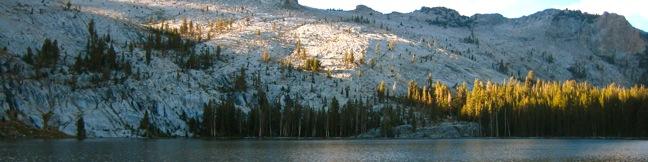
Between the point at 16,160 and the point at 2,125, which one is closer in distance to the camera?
the point at 16,160

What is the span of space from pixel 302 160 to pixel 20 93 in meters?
120

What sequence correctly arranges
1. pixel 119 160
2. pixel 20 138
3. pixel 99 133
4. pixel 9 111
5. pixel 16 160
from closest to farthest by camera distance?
pixel 16 160, pixel 119 160, pixel 20 138, pixel 9 111, pixel 99 133

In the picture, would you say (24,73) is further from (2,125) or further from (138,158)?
(138,158)

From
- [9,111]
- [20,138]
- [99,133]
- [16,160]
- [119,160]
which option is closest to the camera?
[16,160]

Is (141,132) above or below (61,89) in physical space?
below

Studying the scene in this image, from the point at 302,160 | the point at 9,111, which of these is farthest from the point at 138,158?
the point at 9,111

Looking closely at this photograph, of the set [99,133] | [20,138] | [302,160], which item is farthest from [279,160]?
[99,133]

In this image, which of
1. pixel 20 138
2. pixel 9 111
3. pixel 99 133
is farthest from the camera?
pixel 99 133

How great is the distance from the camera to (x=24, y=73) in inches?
7648

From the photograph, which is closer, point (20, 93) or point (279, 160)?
point (279, 160)

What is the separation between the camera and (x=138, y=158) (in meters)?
89.6

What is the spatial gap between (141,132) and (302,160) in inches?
4548

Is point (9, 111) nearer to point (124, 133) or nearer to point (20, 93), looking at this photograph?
point (20, 93)

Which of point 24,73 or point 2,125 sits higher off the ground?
point 24,73
